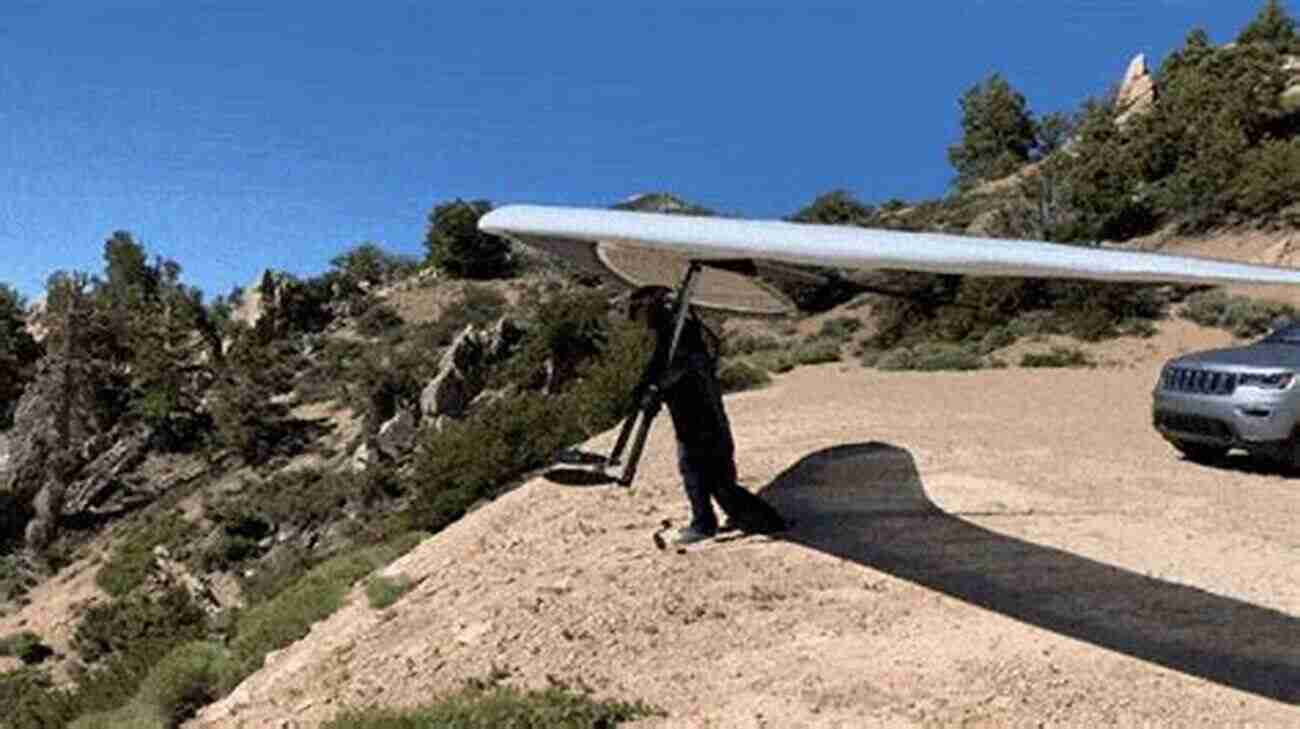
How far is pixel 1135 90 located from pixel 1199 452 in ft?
256

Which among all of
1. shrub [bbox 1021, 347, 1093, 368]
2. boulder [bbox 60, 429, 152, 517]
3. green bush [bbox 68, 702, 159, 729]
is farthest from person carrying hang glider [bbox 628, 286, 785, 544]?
boulder [bbox 60, 429, 152, 517]

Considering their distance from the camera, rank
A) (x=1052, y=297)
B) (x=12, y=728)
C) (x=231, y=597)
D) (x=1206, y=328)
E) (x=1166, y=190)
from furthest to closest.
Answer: (x=1166, y=190)
(x=231, y=597)
(x=1052, y=297)
(x=1206, y=328)
(x=12, y=728)

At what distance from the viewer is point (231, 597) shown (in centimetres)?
4106

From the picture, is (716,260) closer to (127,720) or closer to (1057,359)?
(127,720)

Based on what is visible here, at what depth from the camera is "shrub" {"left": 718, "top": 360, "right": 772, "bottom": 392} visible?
21953mm

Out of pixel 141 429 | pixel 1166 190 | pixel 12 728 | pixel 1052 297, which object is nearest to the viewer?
pixel 12 728

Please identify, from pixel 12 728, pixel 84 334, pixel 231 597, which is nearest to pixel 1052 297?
pixel 231 597

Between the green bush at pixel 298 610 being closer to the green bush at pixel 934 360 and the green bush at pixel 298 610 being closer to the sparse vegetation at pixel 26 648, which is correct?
the green bush at pixel 934 360

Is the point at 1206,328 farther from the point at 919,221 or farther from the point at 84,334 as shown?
the point at 84,334

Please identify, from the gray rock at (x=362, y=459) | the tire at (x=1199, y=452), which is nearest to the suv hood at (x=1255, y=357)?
the tire at (x=1199, y=452)

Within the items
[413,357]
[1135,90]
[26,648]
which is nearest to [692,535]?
[26,648]

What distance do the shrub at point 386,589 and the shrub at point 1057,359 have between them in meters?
19.3

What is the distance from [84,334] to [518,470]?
168 ft

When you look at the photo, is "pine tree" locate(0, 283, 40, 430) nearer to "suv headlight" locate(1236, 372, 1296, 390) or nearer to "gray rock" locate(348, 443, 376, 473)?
"gray rock" locate(348, 443, 376, 473)
